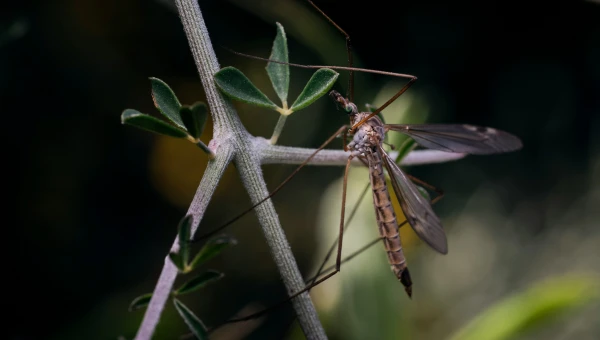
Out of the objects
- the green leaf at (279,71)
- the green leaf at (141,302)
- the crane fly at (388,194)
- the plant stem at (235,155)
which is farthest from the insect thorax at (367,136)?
the green leaf at (141,302)

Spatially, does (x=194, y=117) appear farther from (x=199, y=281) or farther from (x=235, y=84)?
(x=199, y=281)

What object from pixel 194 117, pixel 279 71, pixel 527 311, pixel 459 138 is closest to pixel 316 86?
pixel 279 71

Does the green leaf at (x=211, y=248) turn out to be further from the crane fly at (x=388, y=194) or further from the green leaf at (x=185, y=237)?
the crane fly at (x=388, y=194)

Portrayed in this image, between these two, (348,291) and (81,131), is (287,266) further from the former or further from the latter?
(81,131)

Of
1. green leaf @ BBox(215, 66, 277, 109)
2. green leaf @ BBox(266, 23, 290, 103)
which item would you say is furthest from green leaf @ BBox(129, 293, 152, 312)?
green leaf @ BBox(266, 23, 290, 103)

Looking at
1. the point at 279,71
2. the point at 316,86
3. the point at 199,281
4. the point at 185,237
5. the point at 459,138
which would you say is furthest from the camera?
the point at 459,138

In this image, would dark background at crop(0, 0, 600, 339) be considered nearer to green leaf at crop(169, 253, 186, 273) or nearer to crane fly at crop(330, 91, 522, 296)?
crane fly at crop(330, 91, 522, 296)

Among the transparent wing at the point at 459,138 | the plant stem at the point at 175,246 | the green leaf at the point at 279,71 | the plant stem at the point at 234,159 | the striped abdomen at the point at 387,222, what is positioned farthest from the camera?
the transparent wing at the point at 459,138
